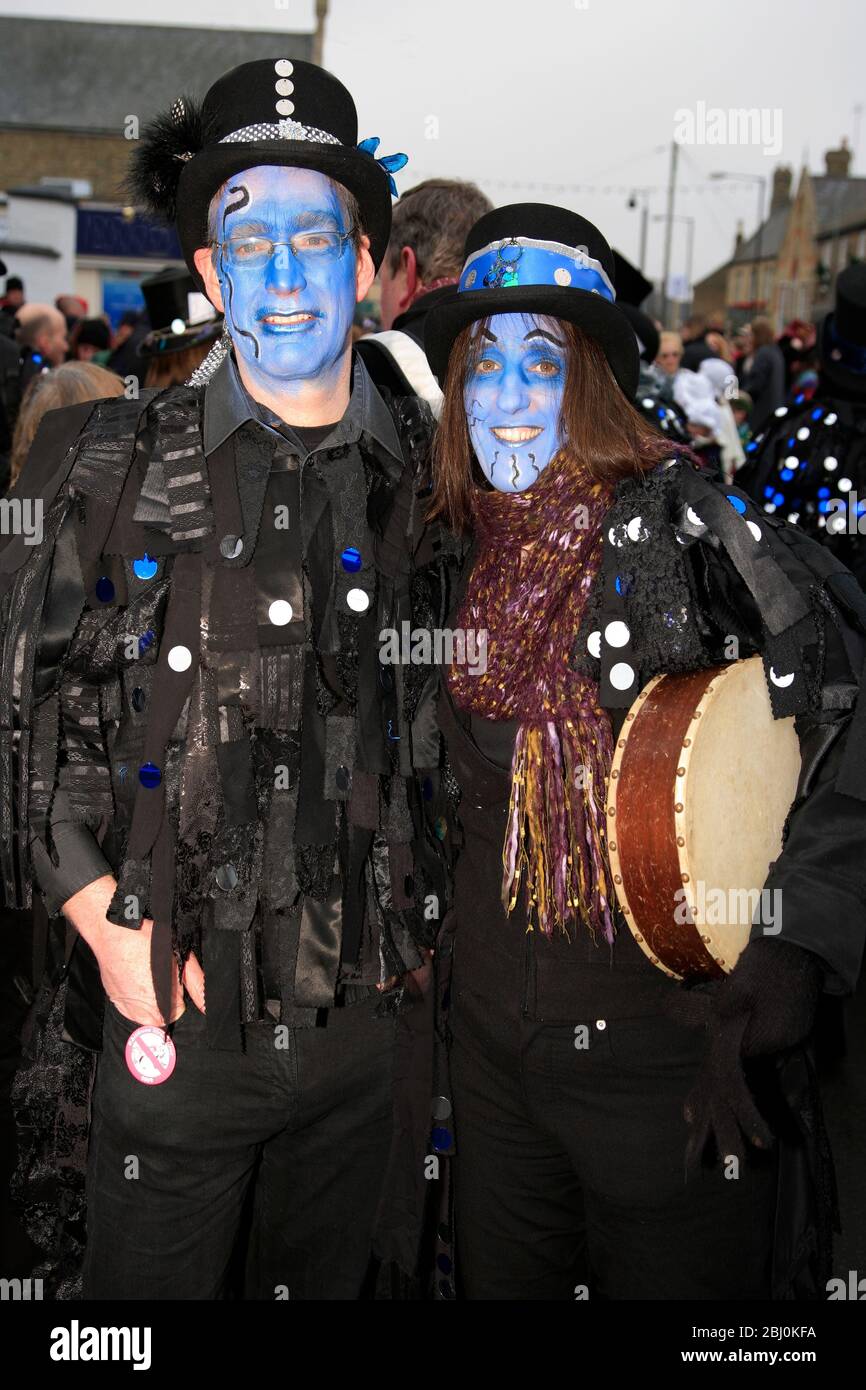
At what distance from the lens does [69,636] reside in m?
2.11

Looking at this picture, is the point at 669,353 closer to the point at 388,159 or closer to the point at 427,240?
the point at 427,240

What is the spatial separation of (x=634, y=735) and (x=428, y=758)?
43 centimetres

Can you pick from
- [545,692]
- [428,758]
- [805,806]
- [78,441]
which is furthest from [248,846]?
[805,806]

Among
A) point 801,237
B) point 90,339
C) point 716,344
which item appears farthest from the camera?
point 801,237

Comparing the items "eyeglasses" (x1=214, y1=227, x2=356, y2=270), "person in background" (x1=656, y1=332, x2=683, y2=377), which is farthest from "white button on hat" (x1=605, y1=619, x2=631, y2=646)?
"person in background" (x1=656, y1=332, x2=683, y2=377)

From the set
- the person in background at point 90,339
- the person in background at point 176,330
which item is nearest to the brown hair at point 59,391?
the person in background at point 176,330

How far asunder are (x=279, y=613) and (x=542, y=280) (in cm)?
73

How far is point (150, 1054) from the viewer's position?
6.89 feet

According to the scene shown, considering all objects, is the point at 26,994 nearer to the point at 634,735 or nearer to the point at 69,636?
the point at 69,636

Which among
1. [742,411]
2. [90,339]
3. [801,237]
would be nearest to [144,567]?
[90,339]

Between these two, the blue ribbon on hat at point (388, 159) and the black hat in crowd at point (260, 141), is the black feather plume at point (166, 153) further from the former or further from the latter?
the blue ribbon on hat at point (388, 159)

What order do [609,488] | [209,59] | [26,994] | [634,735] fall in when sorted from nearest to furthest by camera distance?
[634,735], [609,488], [26,994], [209,59]

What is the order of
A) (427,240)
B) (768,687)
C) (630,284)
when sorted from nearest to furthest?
(768,687) < (427,240) < (630,284)

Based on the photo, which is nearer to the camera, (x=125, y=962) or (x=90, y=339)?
(x=125, y=962)
